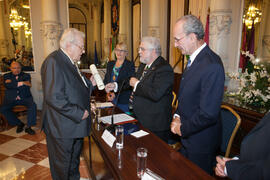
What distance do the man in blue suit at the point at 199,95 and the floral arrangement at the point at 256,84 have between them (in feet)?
3.22

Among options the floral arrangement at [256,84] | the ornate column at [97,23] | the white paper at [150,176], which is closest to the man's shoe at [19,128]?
the white paper at [150,176]

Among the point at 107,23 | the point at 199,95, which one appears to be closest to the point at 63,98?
the point at 199,95

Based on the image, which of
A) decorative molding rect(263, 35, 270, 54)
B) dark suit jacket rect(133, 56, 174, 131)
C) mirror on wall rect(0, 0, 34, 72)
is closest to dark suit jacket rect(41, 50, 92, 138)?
dark suit jacket rect(133, 56, 174, 131)

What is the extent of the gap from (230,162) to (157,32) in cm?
490

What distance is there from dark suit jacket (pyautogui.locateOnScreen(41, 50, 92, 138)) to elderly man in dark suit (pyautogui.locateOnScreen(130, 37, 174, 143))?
0.57 metres

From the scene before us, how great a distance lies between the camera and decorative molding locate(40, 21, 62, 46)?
15.7 feet

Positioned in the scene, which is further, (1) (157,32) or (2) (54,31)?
(1) (157,32)

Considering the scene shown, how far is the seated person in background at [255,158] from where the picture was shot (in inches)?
31.9

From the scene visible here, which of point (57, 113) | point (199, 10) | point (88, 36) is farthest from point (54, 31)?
point (88, 36)

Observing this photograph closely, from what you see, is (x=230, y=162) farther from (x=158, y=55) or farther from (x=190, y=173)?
(x=158, y=55)

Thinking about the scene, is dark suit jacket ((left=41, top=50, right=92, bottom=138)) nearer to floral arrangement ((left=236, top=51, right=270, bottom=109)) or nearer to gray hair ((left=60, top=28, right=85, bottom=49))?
gray hair ((left=60, top=28, right=85, bottom=49))

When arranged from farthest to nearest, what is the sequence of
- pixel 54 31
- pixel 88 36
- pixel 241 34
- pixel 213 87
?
pixel 88 36
pixel 54 31
pixel 241 34
pixel 213 87

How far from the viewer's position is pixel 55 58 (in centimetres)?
153

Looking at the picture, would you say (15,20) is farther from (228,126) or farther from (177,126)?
(228,126)
